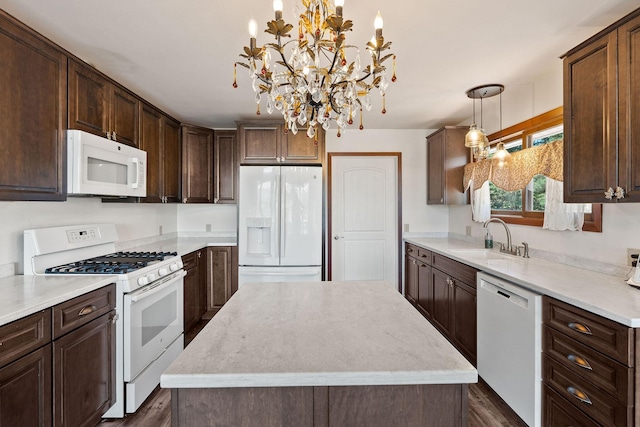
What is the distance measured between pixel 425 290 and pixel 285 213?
1769 mm

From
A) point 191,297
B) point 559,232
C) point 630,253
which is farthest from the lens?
point 191,297

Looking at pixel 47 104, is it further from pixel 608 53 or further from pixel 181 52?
pixel 608 53

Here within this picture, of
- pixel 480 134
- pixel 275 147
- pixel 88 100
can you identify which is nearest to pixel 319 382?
pixel 88 100

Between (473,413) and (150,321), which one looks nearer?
(473,413)

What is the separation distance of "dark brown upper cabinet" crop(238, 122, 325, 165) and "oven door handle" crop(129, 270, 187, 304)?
147 centimetres

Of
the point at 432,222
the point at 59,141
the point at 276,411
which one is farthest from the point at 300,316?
the point at 432,222

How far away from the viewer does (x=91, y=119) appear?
214 centimetres

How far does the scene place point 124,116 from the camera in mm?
2539

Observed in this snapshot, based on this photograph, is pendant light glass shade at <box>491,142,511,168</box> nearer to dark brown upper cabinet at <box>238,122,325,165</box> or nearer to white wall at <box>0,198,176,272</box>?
dark brown upper cabinet at <box>238,122,325,165</box>

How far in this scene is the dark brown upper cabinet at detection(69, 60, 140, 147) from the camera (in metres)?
2.00

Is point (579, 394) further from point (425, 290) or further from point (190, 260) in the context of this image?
point (190, 260)

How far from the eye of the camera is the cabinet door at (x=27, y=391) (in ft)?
4.25

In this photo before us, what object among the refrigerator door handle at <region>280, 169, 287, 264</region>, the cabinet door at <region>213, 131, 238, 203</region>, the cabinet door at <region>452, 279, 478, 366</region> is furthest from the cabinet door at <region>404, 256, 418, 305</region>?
the cabinet door at <region>213, 131, 238, 203</region>

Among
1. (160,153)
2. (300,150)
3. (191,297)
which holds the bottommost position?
(191,297)
